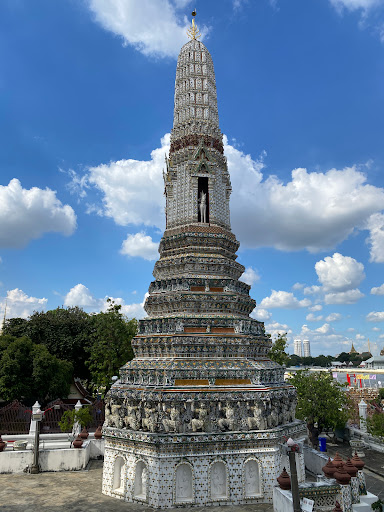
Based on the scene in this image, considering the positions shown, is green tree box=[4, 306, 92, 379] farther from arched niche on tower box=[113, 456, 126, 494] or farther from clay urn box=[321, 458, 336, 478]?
clay urn box=[321, 458, 336, 478]

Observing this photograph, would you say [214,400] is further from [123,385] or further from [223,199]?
[223,199]

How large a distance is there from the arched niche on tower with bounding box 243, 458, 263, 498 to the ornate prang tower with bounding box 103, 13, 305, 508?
35 millimetres

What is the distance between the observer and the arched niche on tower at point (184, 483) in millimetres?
15391

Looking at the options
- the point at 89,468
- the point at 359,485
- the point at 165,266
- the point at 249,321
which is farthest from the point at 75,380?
the point at 359,485

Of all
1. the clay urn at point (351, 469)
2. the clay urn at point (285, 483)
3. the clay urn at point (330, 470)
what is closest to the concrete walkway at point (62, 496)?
the clay urn at point (285, 483)

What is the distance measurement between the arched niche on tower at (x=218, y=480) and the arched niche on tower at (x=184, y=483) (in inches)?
30.1

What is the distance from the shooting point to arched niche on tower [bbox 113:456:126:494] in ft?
54.9

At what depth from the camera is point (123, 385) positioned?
18281 mm

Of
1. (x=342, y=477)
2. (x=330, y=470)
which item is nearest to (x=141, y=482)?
Answer: (x=330, y=470)

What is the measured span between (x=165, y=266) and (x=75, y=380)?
29.3m

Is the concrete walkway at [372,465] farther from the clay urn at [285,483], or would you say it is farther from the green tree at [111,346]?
the green tree at [111,346]

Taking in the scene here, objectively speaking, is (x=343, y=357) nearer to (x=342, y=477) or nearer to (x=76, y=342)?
(x=76, y=342)

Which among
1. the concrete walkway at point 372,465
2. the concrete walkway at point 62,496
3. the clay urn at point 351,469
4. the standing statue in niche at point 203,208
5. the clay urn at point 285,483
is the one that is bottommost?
the concrete walkway at point 372,465

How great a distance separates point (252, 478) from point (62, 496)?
7614mm
